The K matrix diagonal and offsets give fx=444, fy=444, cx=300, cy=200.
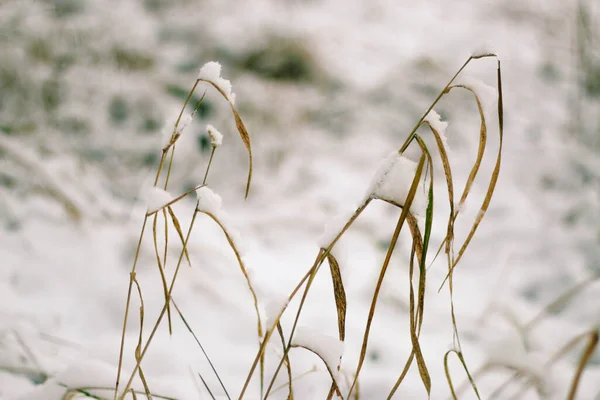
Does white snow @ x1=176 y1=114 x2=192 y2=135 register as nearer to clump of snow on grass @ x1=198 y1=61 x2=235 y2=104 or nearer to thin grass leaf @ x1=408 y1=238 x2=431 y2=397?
clump of snow on grass @ x1=198 y1=61 x2=235 y2=104

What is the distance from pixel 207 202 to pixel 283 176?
146 cm

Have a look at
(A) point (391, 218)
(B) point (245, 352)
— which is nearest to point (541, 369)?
(B) point (245, 352)

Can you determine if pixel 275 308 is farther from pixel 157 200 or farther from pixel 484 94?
pixel 484 94

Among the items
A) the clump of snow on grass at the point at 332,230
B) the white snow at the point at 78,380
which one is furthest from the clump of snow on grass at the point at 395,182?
the white snow at the point at 78,380

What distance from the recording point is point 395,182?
474 mm

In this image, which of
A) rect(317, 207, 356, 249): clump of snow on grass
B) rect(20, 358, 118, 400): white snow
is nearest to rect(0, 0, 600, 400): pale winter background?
rect(20, 358, 118, 400): white snow

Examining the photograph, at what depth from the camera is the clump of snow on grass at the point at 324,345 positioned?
476mm

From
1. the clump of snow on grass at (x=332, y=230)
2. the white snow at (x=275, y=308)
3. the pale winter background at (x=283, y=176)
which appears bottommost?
the white snow at (x=275, y=308)

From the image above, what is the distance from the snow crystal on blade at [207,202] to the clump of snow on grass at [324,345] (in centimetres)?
17

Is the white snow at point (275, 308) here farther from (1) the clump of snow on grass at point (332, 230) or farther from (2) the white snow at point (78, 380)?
(2) the white snow at point (78, 380)

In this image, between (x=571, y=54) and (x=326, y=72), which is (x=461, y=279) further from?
(x=571, y=54)

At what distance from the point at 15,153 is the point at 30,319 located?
1.93 feet

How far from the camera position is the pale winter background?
101cm

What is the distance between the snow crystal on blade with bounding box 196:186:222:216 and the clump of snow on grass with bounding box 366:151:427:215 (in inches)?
6.9
